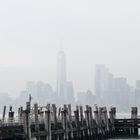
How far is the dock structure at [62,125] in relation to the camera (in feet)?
171

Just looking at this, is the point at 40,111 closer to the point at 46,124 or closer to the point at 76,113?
the point at 76,113

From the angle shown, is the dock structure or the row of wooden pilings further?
the row of wooden pilings

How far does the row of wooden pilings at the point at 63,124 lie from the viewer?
56866 millimetres

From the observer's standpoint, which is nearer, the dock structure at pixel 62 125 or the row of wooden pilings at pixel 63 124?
the dock structure at pixel 62 125

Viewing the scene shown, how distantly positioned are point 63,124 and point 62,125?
3.60 feet

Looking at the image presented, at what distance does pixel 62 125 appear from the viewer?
66.9 meters

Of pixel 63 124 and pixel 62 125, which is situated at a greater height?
pixel 63 124

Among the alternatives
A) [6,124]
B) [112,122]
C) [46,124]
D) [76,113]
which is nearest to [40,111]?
[76,113]

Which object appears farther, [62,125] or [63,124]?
[62,125]

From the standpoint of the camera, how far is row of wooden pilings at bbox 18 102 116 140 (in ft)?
187

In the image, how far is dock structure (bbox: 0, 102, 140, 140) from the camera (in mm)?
52156

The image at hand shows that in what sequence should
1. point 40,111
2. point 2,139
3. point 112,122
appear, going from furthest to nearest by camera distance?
point 112,122, point 40,111, point 2,139

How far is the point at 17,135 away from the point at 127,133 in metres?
46.9

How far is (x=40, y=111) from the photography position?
72.8m
